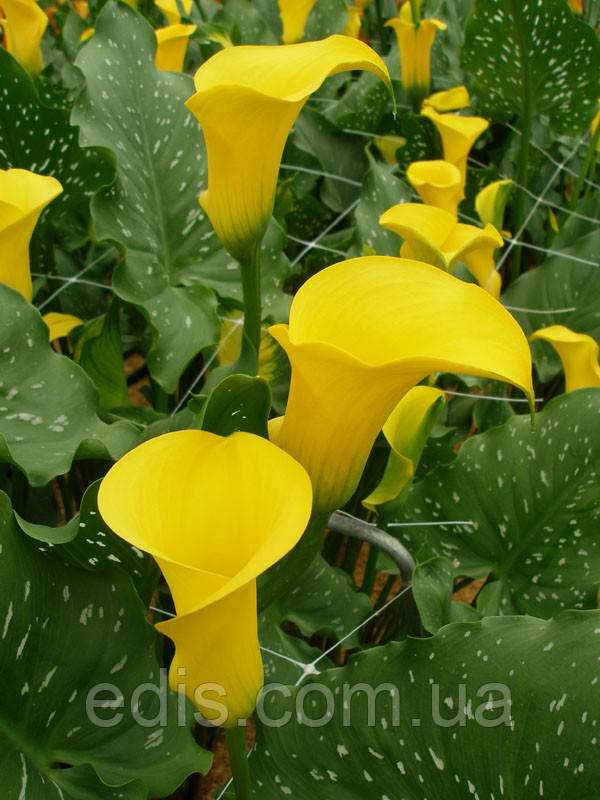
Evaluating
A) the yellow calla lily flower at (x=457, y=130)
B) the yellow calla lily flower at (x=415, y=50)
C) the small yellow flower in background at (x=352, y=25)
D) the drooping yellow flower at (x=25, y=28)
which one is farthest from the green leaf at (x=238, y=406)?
the small yellow flower in background at (x=352, y=25)

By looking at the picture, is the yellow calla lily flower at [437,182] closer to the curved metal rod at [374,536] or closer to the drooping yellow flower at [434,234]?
the drooping yellow flower at [434,234]

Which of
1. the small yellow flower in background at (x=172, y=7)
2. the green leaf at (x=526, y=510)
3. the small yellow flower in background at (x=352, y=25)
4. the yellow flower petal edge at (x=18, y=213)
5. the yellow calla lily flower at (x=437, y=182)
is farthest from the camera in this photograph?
the small yellow flower in background at (x=352, y=25)

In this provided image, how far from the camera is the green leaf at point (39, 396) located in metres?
0.67

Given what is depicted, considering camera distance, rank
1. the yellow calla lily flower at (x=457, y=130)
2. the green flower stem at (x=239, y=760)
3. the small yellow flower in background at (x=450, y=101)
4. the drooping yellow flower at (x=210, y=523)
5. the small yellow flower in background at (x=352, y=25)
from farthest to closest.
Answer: the small yellow flower in background at (x=352, y=25) → the small yellow flower in background at (x=450, y=101) → the yellow calla lily flower at (x=457, y=130) → the green flower stem at (x=239, y=760) → the drooping yellow flower at (x=210, y=523)

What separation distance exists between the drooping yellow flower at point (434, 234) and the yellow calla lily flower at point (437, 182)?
0.13 m

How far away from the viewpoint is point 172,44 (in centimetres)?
112

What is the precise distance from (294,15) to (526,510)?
0.99 metres

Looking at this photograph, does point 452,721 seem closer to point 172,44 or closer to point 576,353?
point 576,353

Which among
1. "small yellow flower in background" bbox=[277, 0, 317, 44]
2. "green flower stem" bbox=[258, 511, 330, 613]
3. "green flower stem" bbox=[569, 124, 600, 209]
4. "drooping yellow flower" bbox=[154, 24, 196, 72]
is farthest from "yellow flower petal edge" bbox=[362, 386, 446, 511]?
"small yellow flower in background" bbox=[277, 0, 317, 44]

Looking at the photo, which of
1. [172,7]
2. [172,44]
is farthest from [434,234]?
[172,7]

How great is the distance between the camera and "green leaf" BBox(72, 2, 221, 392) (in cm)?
88

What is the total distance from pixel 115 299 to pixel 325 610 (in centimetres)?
43

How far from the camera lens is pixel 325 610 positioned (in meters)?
0.82

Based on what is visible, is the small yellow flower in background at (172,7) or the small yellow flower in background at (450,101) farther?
the small yellow flower in background at (450,101)
